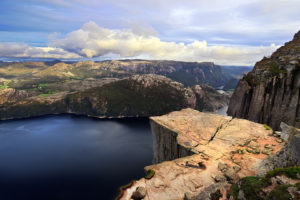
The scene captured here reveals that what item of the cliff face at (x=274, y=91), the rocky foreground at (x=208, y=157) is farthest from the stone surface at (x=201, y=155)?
the cliff face at (x=274, y=91)

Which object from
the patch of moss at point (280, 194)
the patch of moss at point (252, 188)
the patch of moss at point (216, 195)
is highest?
the patch of moss at point (280, 194)

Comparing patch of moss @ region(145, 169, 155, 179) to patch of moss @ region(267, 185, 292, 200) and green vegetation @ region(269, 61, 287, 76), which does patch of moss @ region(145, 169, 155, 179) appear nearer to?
patch of moss @ region(267, 185, 292, 200)

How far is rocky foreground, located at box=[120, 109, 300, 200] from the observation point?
1868cm

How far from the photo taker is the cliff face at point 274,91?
67.4m

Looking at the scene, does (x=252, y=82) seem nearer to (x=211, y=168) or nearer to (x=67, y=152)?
(x=211, y=168)

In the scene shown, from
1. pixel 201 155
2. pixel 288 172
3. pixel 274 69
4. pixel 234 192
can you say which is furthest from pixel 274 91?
pixel 234 192

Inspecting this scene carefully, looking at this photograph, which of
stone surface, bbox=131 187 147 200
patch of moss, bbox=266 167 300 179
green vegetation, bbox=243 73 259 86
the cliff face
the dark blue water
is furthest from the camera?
the dark blue water

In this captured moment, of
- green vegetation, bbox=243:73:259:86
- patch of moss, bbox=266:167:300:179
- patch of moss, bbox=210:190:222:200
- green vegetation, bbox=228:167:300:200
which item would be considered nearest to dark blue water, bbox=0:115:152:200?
patch of moss, bbox=210:190:222:200

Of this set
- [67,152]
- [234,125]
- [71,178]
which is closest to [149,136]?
[67,152]

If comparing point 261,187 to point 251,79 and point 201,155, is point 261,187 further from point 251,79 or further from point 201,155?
point 251,79

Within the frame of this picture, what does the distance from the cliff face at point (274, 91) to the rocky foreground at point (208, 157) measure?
142 ft

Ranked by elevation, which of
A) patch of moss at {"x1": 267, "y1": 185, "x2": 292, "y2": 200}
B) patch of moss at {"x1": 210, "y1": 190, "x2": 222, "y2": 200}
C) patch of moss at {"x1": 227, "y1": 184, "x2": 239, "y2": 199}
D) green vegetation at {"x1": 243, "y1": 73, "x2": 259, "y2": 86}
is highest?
green vegetation at {"x1": 243, "y1": 73, "x2": 259, "y2": 86}

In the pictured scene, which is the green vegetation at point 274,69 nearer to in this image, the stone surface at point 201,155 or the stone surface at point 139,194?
the stone surface at point 201,155

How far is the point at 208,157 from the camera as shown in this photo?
26.4 m
